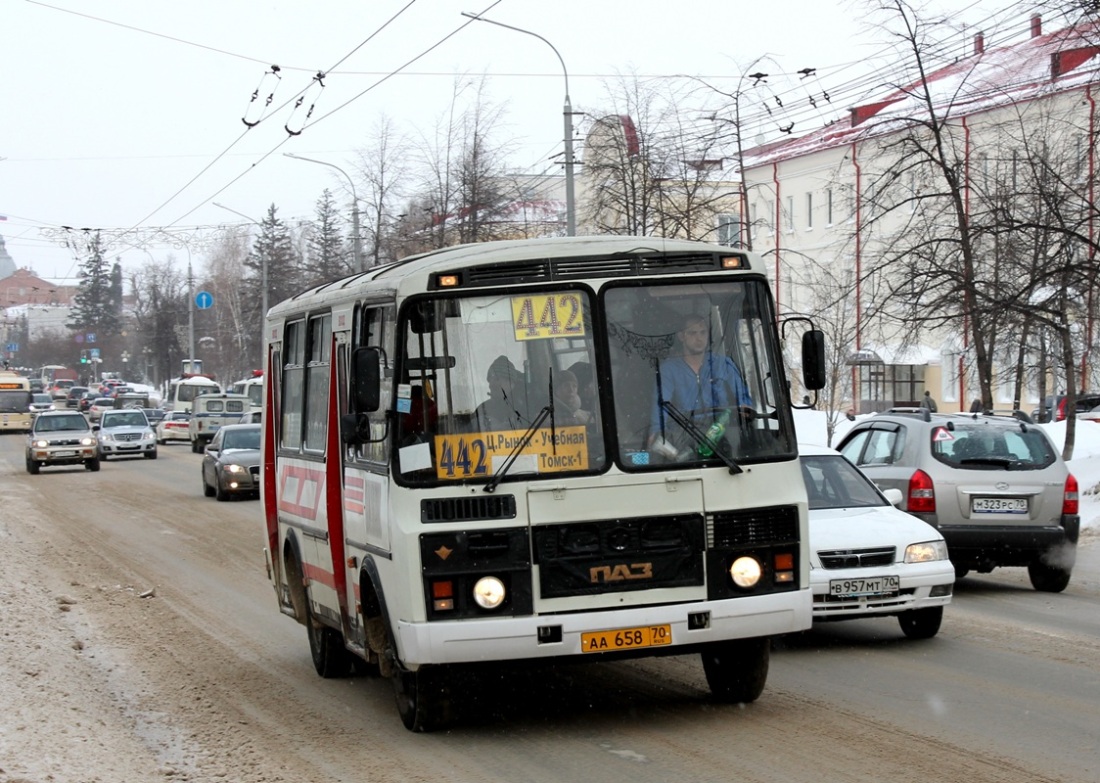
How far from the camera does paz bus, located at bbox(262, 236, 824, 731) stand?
303 inches

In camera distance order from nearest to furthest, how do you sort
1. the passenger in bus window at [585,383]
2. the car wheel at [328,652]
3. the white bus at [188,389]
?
the passenger in bus window at [585,383] < the car wheel at [328,652] < the white bus at [188,389]

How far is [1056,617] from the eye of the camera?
12555 mm

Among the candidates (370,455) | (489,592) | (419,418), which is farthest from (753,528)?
(370,455)

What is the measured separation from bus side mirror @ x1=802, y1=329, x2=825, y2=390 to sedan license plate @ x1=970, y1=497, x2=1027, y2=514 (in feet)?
20.1

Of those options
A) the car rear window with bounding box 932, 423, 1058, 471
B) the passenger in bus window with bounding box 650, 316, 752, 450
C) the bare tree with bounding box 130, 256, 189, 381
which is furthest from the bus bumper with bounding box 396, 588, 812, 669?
the bare tree with bounding box 130, 256, 189, 381

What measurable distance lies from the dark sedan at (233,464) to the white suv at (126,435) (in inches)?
717

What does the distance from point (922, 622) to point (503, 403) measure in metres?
4.82

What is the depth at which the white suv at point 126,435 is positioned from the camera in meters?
49.5

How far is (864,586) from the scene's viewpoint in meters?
10.8

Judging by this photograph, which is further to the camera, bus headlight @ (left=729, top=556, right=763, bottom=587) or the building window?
the building window

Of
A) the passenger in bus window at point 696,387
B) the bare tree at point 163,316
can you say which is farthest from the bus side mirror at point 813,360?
the bare tree at point 163,316

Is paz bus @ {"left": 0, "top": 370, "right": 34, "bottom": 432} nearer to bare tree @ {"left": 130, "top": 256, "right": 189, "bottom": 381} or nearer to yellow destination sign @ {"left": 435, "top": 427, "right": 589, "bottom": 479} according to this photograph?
bare tree @ {"left": 130, "top": 256, "right": 189, "bottom": 381}

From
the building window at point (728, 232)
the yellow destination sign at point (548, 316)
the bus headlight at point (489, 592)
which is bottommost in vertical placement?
the bus headlight at point (489, 592)

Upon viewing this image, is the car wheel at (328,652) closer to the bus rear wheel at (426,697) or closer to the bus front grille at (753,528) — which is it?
the bus rear wheel at (426,697)
